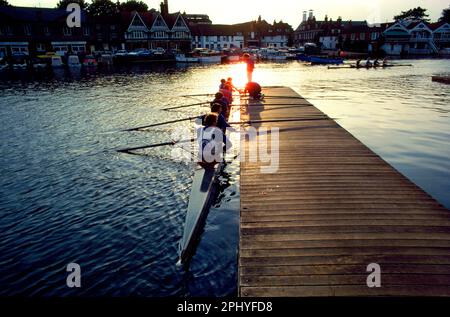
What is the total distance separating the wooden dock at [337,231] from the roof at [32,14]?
97.9 metres

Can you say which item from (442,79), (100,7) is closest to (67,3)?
(100,7)

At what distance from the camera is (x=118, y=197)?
435 inches

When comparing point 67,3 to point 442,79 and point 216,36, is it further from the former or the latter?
point 442,79

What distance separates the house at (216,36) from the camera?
133875mm

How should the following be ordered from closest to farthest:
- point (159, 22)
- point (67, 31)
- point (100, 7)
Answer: point (67, 31)
point (159, 22)
point (100, 7)

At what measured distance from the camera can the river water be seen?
24.0 feet

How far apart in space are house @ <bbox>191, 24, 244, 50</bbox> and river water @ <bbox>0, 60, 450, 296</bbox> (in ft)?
391

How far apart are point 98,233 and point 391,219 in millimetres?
7914

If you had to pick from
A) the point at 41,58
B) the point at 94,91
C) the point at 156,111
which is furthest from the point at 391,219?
the point at 41,58

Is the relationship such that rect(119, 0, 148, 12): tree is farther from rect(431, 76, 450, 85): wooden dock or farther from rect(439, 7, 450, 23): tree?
rect(439, 7, 450, 23): tree

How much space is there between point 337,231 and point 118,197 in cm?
755

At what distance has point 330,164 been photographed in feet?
37.4

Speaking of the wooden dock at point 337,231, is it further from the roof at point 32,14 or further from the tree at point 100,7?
the tree at point 100,7

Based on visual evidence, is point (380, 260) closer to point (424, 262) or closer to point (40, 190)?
point (424, 262)
